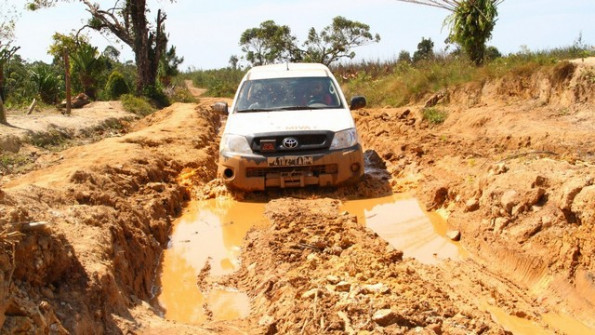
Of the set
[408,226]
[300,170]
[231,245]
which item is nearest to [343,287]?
[231,245]

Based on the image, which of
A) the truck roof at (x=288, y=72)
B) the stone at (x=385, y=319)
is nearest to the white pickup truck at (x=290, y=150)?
the truck roof at (x=288, y=72)

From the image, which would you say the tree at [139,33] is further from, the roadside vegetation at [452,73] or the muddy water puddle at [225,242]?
the muddy water puddle at [225,242]

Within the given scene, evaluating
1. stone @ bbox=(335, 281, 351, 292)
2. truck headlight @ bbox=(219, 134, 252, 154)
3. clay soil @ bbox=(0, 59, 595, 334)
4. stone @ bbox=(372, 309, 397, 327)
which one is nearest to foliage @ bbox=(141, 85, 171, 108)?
clay soil @ bbox=(0, 59, 595, 334)

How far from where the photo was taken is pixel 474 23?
1622cm

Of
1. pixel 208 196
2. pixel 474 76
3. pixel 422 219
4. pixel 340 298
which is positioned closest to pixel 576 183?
pixel 422 219

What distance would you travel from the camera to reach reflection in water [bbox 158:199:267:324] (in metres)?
4.80

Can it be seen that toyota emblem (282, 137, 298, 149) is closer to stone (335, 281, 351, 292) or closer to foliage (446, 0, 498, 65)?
stone (335, 281, 351, 292)

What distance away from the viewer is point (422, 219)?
7070mm

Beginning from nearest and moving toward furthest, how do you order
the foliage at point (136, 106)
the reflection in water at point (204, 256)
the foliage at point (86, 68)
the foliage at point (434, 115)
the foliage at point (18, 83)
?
1. the reflection in water at point (204, 256)
2. the foliage at point (434, 115)
3. the foliage at point (136, 106)
4. the foliage at point (18, 83)
5. the foliage at point (86, 68)

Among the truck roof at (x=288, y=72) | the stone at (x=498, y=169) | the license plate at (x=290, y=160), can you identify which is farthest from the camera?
the truck roof at (x=288, y=72)

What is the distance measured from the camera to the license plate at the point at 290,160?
747 cm

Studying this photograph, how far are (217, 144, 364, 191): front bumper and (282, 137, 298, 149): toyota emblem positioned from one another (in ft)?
0.39

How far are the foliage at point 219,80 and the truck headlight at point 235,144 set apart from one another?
94.7 feet

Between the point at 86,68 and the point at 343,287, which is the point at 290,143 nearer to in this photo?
the point at 343,287
